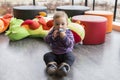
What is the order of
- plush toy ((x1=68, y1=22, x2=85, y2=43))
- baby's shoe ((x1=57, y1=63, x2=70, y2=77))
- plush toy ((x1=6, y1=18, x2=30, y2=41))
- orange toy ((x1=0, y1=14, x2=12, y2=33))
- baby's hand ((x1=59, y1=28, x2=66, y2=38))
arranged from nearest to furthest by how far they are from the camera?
baby's shoe ((x1=57, y1=63, x2=70, y2=77))
baby's hand ((x1=59, y1=28, x2=66, y2=38))
plush toy ((x1=68, y1=22, x2=85, y2=43))
plush toy ((x1=6, y1=18, x2=30, y2=41))
orange toy ((x1=0, y1=14, x2=12, y2=33))

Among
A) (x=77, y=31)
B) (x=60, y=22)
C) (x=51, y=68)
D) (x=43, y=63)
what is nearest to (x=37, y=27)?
(x=77, y=31)

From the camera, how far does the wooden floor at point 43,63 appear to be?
6.25 feet

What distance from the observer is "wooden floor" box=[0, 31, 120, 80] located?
190cm

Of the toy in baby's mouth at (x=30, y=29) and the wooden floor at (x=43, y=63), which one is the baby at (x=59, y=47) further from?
the toy in baby's mouth at (x=30, y=29)

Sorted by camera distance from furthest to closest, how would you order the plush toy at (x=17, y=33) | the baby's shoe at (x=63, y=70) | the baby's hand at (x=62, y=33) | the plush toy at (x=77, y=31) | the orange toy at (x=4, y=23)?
the orange toy at (x=4, y=23), the plush toy at (x=17, y=33), the plush toy at (x=77, y=31), the baby's hand at (x=62, y=33), the baby's shoe at (x=63, y=70)

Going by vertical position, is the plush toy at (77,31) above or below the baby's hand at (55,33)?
below

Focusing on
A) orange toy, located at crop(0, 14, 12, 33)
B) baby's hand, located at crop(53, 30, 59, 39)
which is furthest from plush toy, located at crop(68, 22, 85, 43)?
orange toy, located at crop(0, 14, 12, 33)

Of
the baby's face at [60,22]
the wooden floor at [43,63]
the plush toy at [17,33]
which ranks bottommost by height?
the wooden floor at [43,63]

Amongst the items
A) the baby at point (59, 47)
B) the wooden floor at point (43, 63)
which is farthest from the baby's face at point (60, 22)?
the wooden floor at point (43, 63)

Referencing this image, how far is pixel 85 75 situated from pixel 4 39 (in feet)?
5.94

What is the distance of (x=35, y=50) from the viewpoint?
2.67 metres

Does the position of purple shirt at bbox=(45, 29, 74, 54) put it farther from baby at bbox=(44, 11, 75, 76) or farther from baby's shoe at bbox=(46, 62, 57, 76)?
baby's shoe at bbox=(46, 62, 57, 76)

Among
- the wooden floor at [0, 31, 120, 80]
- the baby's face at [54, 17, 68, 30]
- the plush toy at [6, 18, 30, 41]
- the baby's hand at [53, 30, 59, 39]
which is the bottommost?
the wooden floor at [0, 31, 120, 80]

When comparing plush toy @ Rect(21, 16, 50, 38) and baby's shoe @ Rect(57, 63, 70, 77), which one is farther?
plush toy @ Rect(21, 16, 50, 38)
